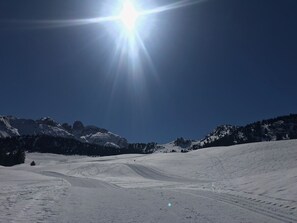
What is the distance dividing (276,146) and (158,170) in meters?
30.4

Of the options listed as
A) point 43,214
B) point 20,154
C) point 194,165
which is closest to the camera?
point 43,214

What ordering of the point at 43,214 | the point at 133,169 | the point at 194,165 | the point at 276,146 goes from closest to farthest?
the point at 43,214 < the point at 133,169 < the point at 194,165 < the point at 276,146

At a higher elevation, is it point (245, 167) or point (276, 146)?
point (276, 146)

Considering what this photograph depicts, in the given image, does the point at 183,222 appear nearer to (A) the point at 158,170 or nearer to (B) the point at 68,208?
(B) the point at 68,208

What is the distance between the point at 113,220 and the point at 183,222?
2683 mm

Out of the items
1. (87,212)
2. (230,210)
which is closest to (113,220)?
(87,212)

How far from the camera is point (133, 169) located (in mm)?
70438

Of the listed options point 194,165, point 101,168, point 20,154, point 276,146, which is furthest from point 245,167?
point 20,154

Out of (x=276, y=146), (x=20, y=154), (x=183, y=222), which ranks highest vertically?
(x=20, y=154)

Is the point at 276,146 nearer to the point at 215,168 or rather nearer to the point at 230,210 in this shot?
the point at 215,168

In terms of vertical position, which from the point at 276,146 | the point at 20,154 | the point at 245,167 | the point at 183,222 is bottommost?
the point at 183,222

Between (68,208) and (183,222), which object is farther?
(68,208)

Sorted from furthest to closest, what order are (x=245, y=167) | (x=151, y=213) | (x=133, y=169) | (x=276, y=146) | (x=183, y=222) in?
1. (x=276, y=146)
2. (x=133, y=169)
3. (x=245, y=167)
4. (x=151, y=213)
5. (x=183, y=222)

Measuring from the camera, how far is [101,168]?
245 feet
